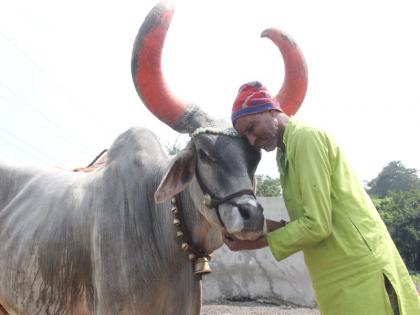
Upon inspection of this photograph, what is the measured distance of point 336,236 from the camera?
2.60 meters

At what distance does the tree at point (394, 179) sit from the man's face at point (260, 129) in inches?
3135

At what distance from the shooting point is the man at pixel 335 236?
98.6 inches

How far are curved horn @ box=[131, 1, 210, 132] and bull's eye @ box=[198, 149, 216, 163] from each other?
0.21 meters

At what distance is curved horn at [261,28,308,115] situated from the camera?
11.8 ft

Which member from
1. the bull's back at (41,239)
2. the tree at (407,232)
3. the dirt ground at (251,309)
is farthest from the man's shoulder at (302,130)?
the tree at (407,232)

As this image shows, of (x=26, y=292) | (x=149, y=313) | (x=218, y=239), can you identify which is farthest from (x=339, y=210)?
(x=26, y=292)

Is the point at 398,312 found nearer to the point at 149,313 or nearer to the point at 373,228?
the point at 373,228

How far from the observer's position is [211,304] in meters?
9.30

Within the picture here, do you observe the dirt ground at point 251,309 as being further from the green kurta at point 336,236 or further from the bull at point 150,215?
the green kurta at point 336,236

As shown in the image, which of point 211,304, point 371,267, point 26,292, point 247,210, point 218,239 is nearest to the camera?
point 371,267

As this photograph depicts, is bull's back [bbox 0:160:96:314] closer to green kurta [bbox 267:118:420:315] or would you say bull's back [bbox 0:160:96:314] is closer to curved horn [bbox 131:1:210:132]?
curved horn [bbox 131:1:210:132]

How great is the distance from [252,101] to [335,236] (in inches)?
32.8

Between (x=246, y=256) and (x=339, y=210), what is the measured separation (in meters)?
7.36

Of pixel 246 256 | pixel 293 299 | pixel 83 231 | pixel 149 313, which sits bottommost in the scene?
pixel 293 299
